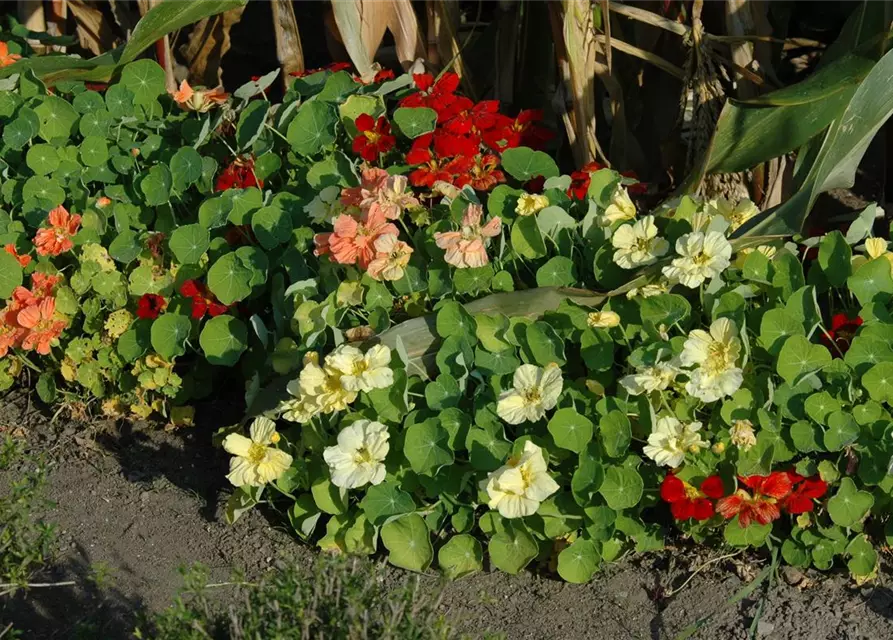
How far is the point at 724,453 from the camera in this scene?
2.21 m

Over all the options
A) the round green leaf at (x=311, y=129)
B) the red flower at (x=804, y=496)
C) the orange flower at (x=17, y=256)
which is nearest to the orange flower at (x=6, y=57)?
the orange flower at (x=17, y=256)

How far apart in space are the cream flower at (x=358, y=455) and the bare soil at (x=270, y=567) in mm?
233

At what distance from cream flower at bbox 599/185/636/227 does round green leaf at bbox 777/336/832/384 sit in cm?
44

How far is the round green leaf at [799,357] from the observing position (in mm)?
2158

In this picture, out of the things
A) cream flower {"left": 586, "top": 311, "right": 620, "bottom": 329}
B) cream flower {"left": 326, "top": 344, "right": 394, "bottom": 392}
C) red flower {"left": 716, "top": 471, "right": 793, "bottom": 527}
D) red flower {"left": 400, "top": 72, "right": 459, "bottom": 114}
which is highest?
red flower {"left": 400, "top": 72, "right": 459, "bottom": 114}

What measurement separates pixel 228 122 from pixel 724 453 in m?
1.45

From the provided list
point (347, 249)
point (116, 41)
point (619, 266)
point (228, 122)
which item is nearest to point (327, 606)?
point (347, 249)

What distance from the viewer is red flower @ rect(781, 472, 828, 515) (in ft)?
7.05

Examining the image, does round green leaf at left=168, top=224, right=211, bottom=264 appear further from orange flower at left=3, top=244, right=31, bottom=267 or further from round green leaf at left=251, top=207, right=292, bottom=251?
orange flower at left=3, top=244, right=31, bottom=267

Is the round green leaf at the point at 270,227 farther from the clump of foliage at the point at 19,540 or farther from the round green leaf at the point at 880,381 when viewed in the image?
the round green leaf at the point at 880,381

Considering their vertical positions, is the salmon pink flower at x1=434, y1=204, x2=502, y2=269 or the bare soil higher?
the salmon pink flower at x1=434, y1=204, x2=502, y2=269

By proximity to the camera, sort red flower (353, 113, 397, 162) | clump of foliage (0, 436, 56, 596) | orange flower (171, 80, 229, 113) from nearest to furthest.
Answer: clump of foliage (0, 436, 56, 596)
red flower (353, 113, 397, 162)
orange flower (171, 80, 229, 113)

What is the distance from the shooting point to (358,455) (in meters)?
2.21

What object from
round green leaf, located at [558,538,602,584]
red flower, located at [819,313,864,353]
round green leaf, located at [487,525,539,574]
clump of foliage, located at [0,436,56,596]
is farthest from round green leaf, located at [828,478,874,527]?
clump of foliage, located at [0,436,56,596]
